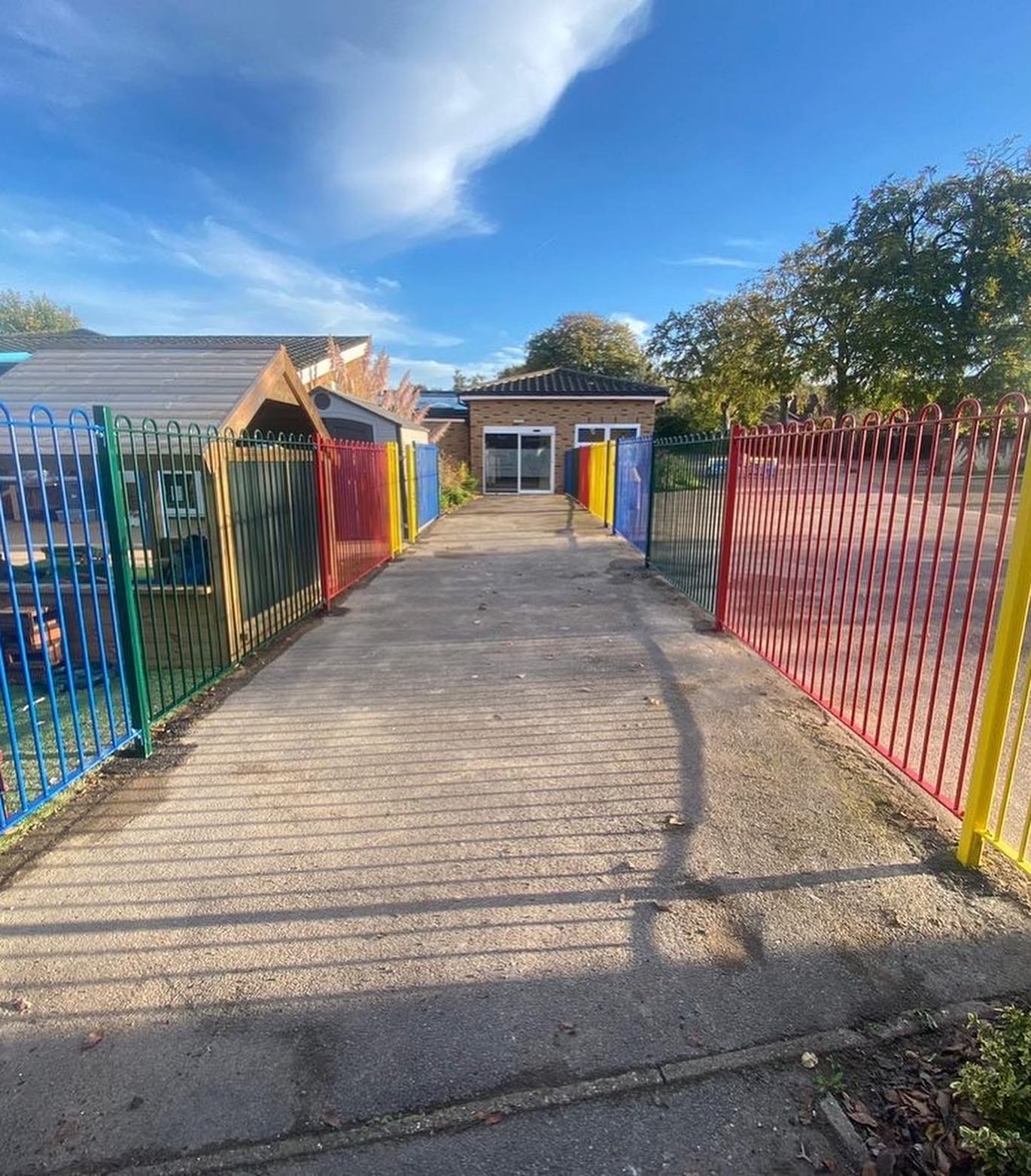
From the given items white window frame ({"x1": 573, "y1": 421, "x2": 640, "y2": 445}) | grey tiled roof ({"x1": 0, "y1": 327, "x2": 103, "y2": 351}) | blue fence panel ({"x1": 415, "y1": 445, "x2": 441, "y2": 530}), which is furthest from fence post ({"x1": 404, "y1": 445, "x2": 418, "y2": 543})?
white window frame ({"x1": 573, "y1": 421, "x2": 640, "y2": 445})

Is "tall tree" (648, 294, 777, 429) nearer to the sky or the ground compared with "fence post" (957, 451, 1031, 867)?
nearer to the sky

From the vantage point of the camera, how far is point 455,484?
23.5 meters

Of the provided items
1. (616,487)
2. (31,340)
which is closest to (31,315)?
(31,340)

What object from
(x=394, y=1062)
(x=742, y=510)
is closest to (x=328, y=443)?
(x=742, y=510)

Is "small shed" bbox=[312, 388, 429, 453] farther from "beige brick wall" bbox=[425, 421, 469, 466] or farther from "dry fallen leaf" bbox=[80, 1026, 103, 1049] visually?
"dry fallen leaf" bbox=[80, 1026, 103, 1049]

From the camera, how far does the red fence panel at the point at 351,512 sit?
26.0 ft

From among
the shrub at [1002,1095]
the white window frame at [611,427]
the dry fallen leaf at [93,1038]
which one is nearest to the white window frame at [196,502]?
the dry fallen leaf at [93,1038]

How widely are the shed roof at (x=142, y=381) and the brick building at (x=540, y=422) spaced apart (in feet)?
60.8

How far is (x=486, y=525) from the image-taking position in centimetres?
1647

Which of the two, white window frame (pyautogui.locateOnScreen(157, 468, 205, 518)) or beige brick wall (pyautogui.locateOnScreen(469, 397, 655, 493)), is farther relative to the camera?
beige brick wall (pyautogui.locateOnScreen(469, 397, 655, 493))

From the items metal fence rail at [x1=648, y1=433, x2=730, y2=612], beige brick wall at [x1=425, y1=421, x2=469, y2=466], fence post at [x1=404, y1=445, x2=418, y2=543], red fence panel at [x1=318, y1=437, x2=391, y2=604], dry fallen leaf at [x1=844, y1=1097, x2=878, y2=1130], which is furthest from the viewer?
beige brick wall at [x1=425, y1=421, x2=469, y2=466]

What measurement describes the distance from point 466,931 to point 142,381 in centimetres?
631

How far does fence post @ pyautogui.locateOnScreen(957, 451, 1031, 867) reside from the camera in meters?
2.57

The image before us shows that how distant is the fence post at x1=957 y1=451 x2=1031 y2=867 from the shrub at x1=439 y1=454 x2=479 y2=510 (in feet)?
57.5
